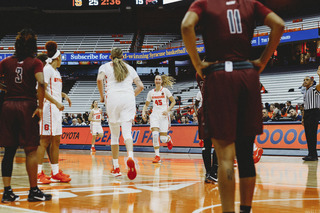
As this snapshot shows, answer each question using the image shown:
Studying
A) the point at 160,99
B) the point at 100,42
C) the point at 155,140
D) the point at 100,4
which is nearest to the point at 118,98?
the point at 155,140

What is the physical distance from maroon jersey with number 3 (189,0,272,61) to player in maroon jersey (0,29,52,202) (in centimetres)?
221

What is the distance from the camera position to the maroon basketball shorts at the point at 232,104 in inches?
96.8

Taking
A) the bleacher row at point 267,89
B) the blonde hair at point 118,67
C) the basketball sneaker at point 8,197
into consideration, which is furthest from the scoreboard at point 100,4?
the basketball sneaker at point 8,197

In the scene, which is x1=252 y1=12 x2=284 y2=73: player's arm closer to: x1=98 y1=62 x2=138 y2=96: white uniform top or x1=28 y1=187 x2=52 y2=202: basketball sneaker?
x1=28 y1=187 x2=52 y2=202: basketball sneaker

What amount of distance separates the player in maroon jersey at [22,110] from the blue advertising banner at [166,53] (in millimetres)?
24189

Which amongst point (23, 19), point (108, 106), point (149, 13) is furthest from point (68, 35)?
point (108, 106)

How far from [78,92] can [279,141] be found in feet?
88.1

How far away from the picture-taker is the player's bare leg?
244cm

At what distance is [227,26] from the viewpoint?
258cm

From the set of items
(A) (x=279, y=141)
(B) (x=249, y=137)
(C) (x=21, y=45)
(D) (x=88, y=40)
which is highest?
(D) (x=88, y=40)

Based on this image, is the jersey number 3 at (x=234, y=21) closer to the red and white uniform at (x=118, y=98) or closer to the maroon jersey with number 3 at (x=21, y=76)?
the maroon jersey with number 3 at (x=21, y=76)

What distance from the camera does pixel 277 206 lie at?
3.69m

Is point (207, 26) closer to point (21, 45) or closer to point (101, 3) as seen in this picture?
point (21, 45)

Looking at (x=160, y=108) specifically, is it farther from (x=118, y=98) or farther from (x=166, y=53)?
(x=166, y=53)
